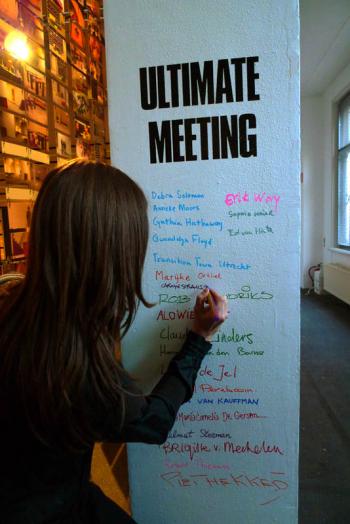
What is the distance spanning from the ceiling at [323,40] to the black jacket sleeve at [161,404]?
366 centimetres

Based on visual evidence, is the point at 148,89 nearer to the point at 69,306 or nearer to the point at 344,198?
the point at 69,306

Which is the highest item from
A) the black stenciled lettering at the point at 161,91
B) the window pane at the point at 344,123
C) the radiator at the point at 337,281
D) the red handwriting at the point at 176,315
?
the window pane at the point at 344,123

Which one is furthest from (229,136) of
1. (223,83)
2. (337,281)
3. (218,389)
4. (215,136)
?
(337,281)

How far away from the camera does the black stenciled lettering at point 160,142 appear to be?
1001mm

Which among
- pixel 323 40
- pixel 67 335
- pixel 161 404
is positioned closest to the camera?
pixel 67 335

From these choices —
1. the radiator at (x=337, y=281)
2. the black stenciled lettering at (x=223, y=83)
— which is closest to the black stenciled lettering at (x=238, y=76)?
the black stenciled lettering at (x=223, y=83)

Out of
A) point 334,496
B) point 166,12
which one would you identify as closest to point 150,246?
point 166,12

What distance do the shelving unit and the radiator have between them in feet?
12.4

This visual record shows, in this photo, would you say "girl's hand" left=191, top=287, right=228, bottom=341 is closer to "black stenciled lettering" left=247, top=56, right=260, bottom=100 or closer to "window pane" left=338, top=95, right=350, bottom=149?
"black stenciled lettering" left=247, top=56, right=260, bottom=100

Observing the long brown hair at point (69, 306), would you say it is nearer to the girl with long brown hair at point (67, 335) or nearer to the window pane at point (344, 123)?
the girl with long brown hair at point (67, 335)

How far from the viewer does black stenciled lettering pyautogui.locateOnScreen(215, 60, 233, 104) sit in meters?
0.96

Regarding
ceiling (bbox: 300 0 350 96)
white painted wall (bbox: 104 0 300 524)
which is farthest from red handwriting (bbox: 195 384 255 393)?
ceiling (bbox: 300 0 350 96)

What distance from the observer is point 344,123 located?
5035 millimetres

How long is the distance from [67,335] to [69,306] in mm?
54
